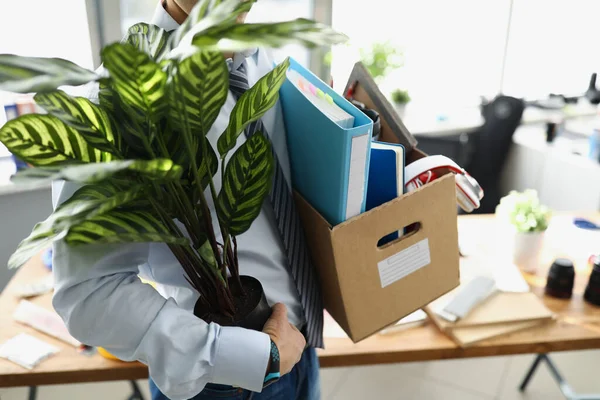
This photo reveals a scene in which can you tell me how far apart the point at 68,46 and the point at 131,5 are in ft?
1.28

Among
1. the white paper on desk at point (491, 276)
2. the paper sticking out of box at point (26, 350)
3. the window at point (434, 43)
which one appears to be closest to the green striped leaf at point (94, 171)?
the paper sticking out of box at point (26, 350)

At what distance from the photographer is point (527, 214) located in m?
1.64

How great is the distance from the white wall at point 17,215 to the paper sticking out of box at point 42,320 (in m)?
1.05

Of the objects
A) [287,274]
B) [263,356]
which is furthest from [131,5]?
[263,356]

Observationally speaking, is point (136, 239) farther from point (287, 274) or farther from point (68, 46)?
point (68, 46)

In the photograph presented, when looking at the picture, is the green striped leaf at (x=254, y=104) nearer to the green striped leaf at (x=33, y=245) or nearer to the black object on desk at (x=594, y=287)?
the green striped leaf at (x=33, y=245)

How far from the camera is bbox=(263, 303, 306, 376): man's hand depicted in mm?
816

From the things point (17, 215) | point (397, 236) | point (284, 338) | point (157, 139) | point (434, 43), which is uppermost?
point (434, 43)

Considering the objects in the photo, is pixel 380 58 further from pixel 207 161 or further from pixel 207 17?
pixel 207 17

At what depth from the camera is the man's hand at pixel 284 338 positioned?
816 millimetres

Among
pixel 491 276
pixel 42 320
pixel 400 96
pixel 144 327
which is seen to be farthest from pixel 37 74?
pixel 400 96

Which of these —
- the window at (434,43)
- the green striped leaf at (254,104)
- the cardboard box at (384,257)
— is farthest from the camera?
the window at (434,43)

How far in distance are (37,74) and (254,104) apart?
26 centimetres

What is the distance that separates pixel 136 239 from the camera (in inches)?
23.2
